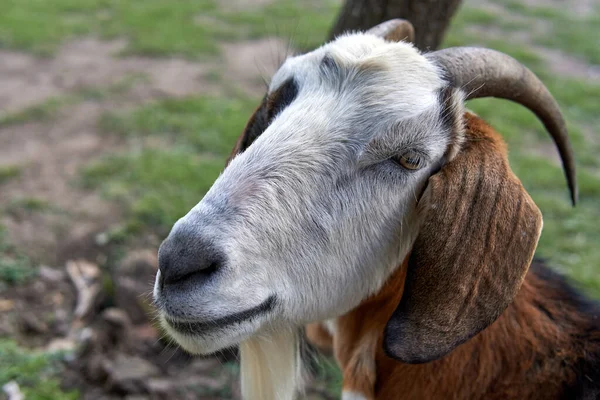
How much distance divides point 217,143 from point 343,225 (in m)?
4.09

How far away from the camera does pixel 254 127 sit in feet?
8.23

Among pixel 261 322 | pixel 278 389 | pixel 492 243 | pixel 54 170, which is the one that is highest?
pixel 492 243

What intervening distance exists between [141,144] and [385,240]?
14.1 ft

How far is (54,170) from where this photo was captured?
547cm

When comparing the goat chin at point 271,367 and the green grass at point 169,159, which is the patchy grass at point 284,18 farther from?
the goat chin at point 271,367

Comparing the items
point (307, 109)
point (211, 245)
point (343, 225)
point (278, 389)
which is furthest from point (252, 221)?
point (278, 389)

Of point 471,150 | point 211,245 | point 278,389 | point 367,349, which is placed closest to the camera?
point 211,245

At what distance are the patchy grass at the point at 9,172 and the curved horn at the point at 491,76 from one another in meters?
4.33

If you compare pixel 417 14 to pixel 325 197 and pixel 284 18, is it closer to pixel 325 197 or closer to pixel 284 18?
pixel 325 197

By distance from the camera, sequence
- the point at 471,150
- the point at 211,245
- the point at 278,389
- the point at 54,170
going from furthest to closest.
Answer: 1. the point at 54,170
2. the point at 278,389
3. the point at 471,150
4. the point at 211,245

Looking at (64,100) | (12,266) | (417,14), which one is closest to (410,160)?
(417,14)

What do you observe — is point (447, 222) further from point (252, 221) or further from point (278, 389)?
point (278, 389)

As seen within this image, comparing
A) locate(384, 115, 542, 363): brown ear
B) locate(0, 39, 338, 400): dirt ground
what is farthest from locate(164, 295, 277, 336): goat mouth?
locate(0, 39, 338, 400): dirt ground

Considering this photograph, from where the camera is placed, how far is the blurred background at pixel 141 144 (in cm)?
354
